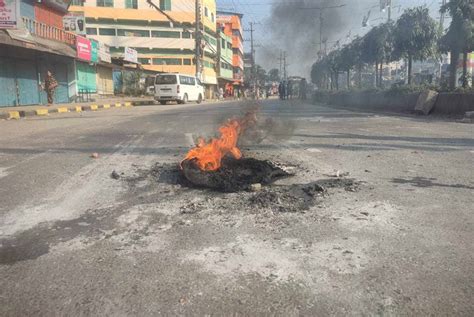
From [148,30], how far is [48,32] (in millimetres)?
41629

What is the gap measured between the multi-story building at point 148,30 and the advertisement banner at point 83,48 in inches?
1384

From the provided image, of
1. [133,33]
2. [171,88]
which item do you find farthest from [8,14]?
[133,33]

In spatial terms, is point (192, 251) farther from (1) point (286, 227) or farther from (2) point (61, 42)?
(2) point (61, 42)

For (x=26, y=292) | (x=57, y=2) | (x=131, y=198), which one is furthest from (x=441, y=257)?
(x=57, y=2)

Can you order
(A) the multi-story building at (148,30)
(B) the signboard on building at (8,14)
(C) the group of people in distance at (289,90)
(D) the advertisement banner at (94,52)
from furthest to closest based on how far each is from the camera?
(A) the multi-story building at (148,30)
(C) the group of people in distance at (289,90)
(D) the advertisement banner at (94,52)
(B) the signboard on building at (8,14)

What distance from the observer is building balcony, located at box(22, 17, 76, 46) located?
21.8 m

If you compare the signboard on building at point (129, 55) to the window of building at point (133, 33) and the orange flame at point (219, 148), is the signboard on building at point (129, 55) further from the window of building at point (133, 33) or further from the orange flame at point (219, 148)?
the orange flame at point (219, 148)

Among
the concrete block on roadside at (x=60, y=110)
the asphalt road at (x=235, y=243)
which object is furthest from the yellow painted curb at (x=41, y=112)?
the asphalt road at (x=235, y=243)

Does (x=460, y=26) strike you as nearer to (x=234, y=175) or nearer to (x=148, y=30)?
(x=234, y=175)

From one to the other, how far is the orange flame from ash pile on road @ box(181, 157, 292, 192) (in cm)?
10

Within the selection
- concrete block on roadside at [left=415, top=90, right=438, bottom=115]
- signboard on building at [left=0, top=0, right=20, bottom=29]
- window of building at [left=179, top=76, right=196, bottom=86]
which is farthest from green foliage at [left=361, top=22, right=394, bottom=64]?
signboard on building at [left=0, top=0, right=20, bottom=29]

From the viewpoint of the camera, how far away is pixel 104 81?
36.6 meters

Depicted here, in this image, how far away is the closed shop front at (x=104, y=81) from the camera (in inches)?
1379

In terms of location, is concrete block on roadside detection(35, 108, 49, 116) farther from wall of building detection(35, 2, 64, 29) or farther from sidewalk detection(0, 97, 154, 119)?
wall of building detection(35, 2, 64, 29)
